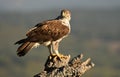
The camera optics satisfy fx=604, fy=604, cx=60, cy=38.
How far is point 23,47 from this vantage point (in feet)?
55.7

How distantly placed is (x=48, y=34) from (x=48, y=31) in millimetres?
119

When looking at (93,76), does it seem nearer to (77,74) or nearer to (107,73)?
(107,73)

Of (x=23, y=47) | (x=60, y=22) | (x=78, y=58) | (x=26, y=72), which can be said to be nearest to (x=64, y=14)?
(x=60, y=22)

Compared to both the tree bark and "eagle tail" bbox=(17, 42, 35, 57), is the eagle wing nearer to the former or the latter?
"eagle tail" bbox=(17, 42, 35, 57)

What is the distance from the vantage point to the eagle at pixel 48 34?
1711cm

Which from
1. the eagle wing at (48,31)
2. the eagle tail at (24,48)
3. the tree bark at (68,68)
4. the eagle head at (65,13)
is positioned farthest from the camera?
the eagle head at (65,13)

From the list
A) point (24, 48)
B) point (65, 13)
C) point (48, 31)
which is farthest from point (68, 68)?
point (65, 13)

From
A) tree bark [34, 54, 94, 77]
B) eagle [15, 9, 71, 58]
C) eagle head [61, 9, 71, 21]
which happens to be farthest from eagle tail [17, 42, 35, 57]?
eagle head [61, 9, 71, 21]

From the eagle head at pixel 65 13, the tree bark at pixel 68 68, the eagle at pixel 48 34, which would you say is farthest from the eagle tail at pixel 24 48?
the eagle head at pixel 65 13

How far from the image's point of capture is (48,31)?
18203mm

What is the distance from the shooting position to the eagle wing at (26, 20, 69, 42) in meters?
17.6

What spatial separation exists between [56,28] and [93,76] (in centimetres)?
14194

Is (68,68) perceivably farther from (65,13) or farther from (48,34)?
(65,13)

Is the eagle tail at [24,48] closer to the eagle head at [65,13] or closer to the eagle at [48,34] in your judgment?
the eagle at [48,34]
